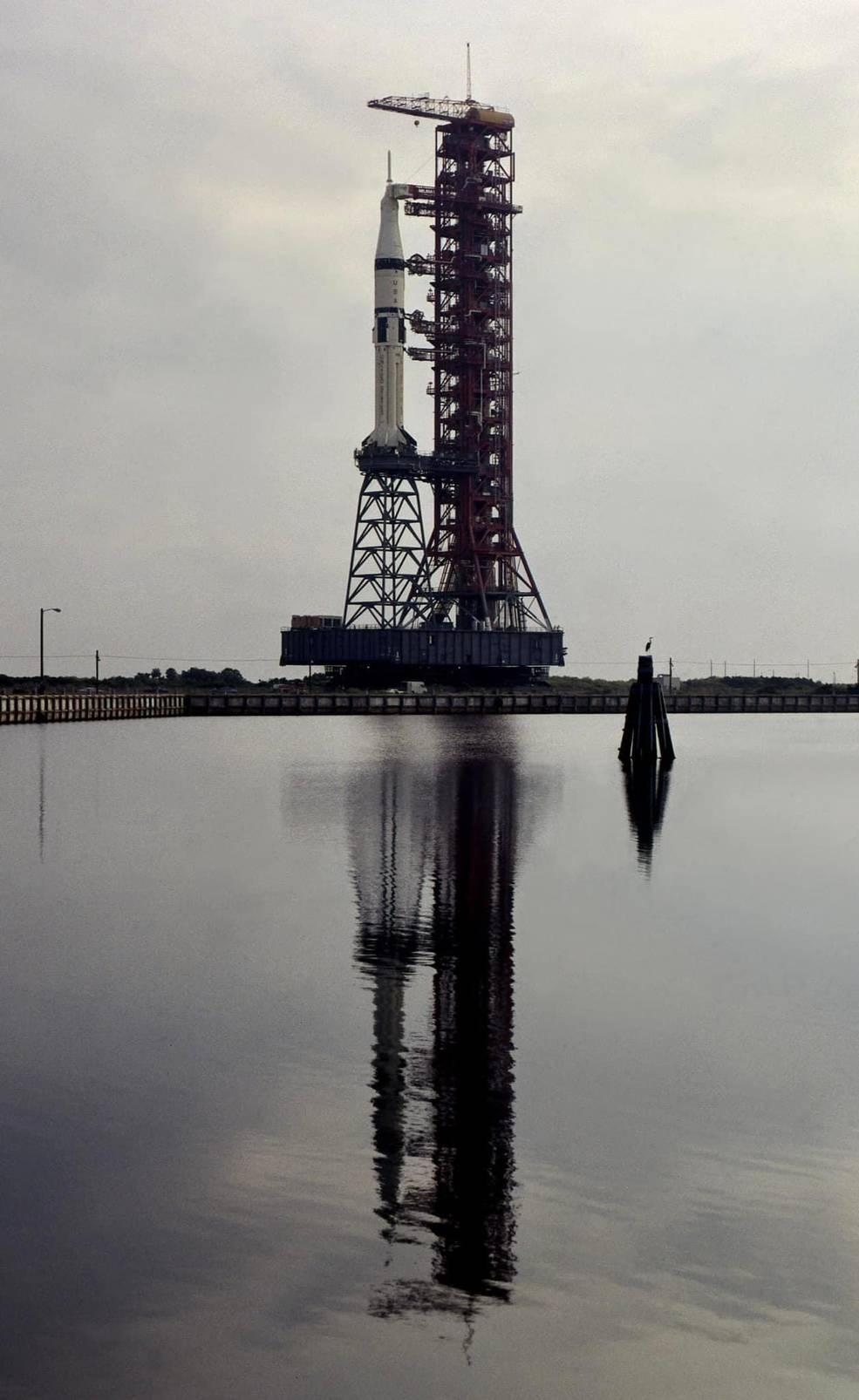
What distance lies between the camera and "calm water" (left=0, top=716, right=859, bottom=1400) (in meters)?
11.0

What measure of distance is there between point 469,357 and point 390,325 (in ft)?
32.1

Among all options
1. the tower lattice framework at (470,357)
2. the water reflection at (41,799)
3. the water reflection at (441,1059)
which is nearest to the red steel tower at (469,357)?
the tower lattice framework at (470,357)

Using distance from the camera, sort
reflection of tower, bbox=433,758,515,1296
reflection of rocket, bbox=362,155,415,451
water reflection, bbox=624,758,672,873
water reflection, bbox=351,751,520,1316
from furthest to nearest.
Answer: reflection of rocket, bbox=362,155,415,451 → water reflection, bbox=624,758,672,873 → reflection of tower, bbox=433,758,515,1296 → water reflection, bbox=351,751,520,1316

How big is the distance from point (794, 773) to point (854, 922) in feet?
166

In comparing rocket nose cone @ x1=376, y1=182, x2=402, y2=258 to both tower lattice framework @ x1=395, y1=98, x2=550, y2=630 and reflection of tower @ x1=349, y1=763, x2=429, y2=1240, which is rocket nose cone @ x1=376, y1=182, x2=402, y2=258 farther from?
reflection of tower @ x1=349, y1=763, x2=429, y2=1240

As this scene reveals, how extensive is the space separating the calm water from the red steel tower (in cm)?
12315

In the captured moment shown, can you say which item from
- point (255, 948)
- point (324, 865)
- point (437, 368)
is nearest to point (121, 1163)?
point (255, 948)

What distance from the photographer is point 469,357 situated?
6255 inches

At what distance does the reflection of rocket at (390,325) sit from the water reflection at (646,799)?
8113 cm

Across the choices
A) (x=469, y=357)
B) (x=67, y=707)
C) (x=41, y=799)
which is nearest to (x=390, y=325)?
(x=469, y=357)

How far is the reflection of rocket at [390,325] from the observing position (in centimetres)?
16112

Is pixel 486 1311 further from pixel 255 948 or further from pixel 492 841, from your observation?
pixel 492 841

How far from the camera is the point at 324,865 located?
128 ft

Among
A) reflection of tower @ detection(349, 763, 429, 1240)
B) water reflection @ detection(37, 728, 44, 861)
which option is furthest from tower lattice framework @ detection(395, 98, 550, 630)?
reflection of tower @ detection(349, 763, 429, 1240)
